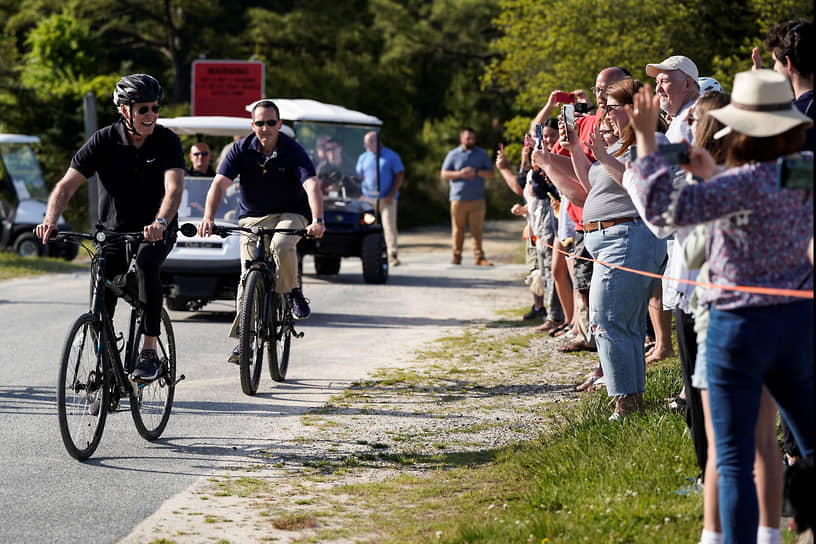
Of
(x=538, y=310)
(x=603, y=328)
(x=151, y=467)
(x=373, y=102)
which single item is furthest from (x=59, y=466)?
(x=373, y=102)

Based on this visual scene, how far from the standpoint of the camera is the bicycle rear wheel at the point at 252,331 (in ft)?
26.4

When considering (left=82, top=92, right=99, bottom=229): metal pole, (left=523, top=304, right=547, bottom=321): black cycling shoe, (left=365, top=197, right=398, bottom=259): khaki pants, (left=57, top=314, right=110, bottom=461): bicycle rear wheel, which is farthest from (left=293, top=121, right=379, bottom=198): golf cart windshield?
(left=57, top=314, right=110, bottom=461): bicycle rear wheel

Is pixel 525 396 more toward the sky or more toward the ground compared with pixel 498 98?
more toward the ground

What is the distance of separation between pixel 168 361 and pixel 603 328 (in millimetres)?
2571

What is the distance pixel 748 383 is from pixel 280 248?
530 centimetres

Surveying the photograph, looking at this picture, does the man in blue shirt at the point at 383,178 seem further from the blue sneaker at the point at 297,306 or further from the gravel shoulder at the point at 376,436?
the blue sneaker at the point at 297,306

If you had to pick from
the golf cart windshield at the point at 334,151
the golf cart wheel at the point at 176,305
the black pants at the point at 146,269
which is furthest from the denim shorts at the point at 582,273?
the golf cart windshield at the point at 334,151

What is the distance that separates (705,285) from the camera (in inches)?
148

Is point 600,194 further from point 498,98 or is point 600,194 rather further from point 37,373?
point 498,98

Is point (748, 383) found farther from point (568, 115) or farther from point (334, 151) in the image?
point (334, 151)

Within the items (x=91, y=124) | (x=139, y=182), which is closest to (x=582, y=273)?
(x=139, y=182)

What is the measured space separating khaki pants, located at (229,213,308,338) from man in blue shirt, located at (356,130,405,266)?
8.42 m

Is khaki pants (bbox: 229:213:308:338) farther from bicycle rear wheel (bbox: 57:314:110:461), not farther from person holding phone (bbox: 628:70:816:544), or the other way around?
person holding phone (bbox: 628:70:816:544)

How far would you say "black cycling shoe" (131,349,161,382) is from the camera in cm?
662
